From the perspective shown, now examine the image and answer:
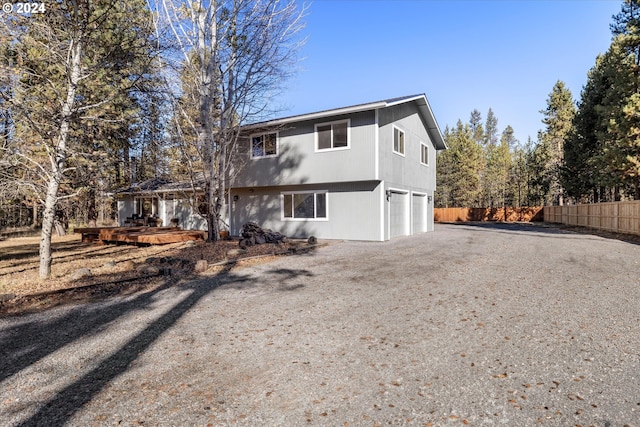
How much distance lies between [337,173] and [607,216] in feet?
53.2

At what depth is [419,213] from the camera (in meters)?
18.6

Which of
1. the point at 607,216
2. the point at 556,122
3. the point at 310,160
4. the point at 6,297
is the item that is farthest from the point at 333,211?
the point at 556,122

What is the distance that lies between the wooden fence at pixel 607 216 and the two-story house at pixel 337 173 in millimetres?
9555

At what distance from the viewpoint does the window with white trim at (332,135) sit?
13.7 m

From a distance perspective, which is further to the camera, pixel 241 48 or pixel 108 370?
pixel 241 48

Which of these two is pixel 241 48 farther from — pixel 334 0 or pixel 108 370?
pixel 108 370

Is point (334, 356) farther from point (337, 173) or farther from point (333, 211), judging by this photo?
point (333, 211)

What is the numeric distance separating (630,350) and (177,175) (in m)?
14.2

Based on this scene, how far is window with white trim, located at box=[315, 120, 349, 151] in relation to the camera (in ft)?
45.0

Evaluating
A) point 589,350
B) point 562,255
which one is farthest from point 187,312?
point 562,255

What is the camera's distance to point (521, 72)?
15344 mm

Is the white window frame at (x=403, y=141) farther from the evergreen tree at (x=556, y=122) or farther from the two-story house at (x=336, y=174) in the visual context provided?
the evergreen tree at (x=556, y=122)

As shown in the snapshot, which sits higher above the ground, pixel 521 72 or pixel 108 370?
pixel 521 72

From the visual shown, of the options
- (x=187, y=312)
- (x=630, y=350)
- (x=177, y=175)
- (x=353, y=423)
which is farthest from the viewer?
(x=177, y=175)
